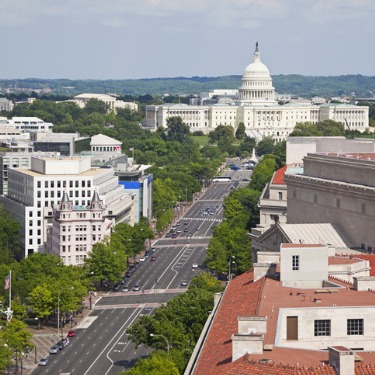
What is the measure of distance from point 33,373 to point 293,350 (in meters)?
46.2

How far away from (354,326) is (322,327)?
121cm

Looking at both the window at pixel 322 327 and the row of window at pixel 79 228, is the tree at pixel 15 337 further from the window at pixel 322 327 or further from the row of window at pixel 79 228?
the row of window at pixel 79 228

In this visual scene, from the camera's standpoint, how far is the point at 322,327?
51969 mm

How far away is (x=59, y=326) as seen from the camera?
361ft

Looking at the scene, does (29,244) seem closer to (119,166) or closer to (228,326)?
(119,166)

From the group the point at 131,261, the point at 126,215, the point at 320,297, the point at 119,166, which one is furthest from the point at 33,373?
the point at 119,166

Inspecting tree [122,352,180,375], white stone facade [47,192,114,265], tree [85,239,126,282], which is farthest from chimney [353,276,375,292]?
white stone facade [47,192,114,265]

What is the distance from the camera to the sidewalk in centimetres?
9453

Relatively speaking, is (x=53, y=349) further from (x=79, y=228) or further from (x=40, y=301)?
(x=79, y=228)

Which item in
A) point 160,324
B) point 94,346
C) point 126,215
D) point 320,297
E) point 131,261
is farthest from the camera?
point 126,215

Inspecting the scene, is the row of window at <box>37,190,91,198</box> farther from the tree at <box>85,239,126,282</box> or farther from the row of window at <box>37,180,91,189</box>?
the tree at <box>85,239,126,282</box>

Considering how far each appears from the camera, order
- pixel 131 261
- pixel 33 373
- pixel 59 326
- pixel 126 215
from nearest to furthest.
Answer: pixel 33 373 < pixel 59 326 < pixel 131 261 < pixel 126 215

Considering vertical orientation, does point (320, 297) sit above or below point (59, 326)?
above

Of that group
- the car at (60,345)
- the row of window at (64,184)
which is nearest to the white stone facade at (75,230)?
the row of window at (64,184)
